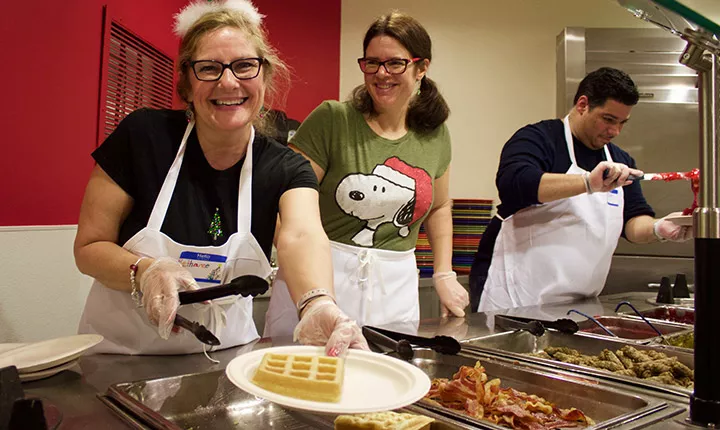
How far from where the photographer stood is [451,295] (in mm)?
2270

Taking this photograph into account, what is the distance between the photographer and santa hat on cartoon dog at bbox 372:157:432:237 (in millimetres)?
2225

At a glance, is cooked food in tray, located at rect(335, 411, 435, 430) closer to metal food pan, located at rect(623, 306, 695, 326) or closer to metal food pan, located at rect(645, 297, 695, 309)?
metal food pan, located at rect(623, 306, 695, 326)

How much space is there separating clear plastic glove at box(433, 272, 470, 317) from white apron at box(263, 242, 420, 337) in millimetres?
183

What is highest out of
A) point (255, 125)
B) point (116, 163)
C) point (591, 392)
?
point (255, 125)

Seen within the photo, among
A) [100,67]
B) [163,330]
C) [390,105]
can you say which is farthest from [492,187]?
[163,330]

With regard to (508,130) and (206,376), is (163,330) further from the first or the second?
(508,130)

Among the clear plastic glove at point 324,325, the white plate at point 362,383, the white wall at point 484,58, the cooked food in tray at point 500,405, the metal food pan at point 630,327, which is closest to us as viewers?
the white plate at point 362,383

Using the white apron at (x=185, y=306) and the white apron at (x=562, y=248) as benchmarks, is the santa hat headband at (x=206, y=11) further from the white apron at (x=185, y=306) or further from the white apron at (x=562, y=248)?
the white apron at (x=562, y=248)

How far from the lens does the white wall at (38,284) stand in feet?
7.29

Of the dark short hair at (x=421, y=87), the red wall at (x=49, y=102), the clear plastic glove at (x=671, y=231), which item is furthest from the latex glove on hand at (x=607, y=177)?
the red wall at (x=49, y=102)

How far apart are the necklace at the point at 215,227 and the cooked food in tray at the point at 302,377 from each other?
691 mm

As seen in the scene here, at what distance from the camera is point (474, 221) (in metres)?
4.23

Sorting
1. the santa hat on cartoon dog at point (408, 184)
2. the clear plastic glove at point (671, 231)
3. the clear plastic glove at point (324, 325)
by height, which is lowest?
the clear plastic glove at point (324, 325)

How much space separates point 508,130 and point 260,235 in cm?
346
